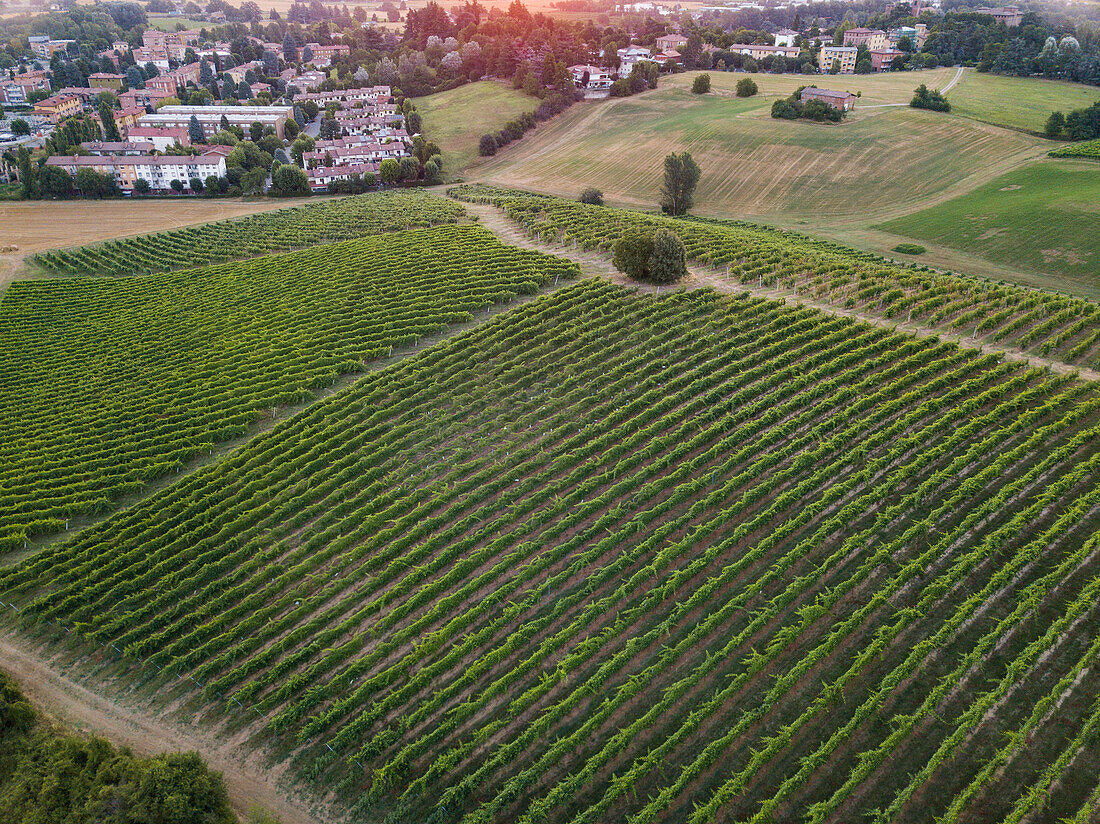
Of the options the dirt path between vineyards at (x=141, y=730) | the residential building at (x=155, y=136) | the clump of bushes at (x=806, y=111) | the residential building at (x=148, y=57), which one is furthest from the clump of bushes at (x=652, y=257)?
the residential building at (x=148, y=57)

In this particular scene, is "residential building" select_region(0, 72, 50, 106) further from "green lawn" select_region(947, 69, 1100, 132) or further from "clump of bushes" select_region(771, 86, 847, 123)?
"green lawn" select_region(947, 69, 1100, 132)

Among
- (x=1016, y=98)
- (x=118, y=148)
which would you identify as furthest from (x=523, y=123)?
(x=1016, y=98)

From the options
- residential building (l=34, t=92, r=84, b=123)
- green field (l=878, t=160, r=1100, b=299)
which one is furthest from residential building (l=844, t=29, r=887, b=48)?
residential building (l=34, t=92, r=84, b=123)

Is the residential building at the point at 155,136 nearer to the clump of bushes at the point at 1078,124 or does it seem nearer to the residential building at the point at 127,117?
the residential building at the point at 127,117

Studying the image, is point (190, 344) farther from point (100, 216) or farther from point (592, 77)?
point (592, 77)

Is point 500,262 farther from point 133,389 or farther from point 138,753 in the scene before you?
point 138,753
